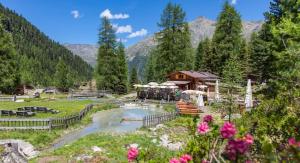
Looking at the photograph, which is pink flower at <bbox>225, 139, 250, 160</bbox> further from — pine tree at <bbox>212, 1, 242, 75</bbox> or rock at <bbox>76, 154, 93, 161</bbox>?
pine tree at <bbox>212, 1, 242, 75</bbox>

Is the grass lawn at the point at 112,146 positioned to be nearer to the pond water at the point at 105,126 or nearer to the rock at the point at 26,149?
the rock at the point at 26,149

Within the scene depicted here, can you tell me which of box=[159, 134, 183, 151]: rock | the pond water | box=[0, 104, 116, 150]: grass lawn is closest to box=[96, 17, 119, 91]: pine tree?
the pond water

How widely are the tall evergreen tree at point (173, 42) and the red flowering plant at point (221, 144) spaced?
2075 inches

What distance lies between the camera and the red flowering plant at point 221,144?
3.68 metres

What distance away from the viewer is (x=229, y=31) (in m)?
57.8

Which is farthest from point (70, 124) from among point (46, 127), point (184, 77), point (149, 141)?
point (184, 77)

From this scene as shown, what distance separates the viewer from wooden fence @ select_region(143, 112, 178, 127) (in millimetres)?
25044

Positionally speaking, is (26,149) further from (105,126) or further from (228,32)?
(228,32)

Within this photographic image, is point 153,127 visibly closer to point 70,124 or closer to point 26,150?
point 70,124

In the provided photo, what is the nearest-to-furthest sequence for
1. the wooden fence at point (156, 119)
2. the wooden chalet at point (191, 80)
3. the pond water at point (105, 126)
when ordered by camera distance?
A: the pond water at point (105, 126)
the wooden fence at point (156, 119)
the wooden chalet at point (191, 80)

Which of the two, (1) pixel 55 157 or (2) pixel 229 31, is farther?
(2) pixel 229 31

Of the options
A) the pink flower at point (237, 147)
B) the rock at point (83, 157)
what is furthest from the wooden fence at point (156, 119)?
the pink flower at point (237, 147)

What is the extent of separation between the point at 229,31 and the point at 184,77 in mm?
12790

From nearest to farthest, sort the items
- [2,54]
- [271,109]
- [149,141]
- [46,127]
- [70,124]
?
1. [271,109]
2. [149,141]
3. [46,127]
4. [70,124]
5. [2,54]
